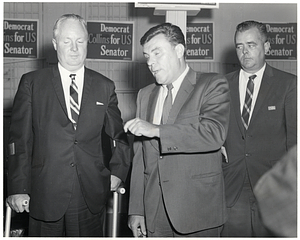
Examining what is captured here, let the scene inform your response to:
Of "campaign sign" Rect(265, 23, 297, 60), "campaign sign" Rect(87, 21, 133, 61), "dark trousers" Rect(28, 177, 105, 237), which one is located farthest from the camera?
"campaign sign" Rect(87, 21, 133, 61)

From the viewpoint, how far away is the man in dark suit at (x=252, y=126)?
228 cm

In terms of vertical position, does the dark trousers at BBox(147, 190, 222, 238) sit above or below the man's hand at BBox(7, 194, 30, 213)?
below

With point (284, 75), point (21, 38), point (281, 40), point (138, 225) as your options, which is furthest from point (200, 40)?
point (138, 225)

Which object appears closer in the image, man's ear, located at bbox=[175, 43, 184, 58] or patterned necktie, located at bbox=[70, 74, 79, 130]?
man's ear, located at bbox=[175, 43, 184, 58]

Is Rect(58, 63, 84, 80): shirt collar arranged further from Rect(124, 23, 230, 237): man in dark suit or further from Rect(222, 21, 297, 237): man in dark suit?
Rect(222, 21, 297, 237): man in dark suit

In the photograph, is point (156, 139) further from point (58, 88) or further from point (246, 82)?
point (246, 82)

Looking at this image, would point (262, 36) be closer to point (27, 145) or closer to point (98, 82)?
point (98, 82)

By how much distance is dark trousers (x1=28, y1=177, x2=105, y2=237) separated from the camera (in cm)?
212

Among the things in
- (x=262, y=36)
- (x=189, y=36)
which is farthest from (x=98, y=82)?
(x=189, y=36)

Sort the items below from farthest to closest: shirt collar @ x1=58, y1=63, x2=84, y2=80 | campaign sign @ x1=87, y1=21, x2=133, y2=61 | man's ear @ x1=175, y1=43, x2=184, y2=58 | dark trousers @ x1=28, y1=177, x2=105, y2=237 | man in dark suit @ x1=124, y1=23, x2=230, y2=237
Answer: campaign sign @ x1=87, y1=21, x2=133, y2=61 → shirt collar @ x1=58, y1=63, x2=84, y2=80 → dark trousers @ x1=28, y1=177, x2=105, y2=237 → man's ear @ x1=175, y1=43, x2=184, y2=58 → man in dark suit @ x1=124, y1=23, x2=230, y2=237

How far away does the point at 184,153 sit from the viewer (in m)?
1.88

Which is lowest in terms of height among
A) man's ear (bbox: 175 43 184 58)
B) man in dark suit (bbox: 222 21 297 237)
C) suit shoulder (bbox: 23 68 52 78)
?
man in dark suit (bbox: 222 21 297 237)

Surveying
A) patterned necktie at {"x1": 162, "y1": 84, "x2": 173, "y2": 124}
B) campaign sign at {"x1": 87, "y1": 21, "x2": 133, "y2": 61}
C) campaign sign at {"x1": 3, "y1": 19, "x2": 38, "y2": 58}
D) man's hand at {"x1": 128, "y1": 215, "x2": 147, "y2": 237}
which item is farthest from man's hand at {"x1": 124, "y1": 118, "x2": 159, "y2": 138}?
campaign sign at {"x1": 3, "y1": 19, "x2": 38, "y2": 58}

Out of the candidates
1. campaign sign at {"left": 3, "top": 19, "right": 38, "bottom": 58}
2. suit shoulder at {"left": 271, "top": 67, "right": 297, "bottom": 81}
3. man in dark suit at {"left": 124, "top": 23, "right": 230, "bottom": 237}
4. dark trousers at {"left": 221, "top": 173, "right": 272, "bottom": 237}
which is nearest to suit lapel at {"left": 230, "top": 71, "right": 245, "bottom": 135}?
suit shoulder at {"left": 271, "top": 67, "right": 297, "bottom": 81}
